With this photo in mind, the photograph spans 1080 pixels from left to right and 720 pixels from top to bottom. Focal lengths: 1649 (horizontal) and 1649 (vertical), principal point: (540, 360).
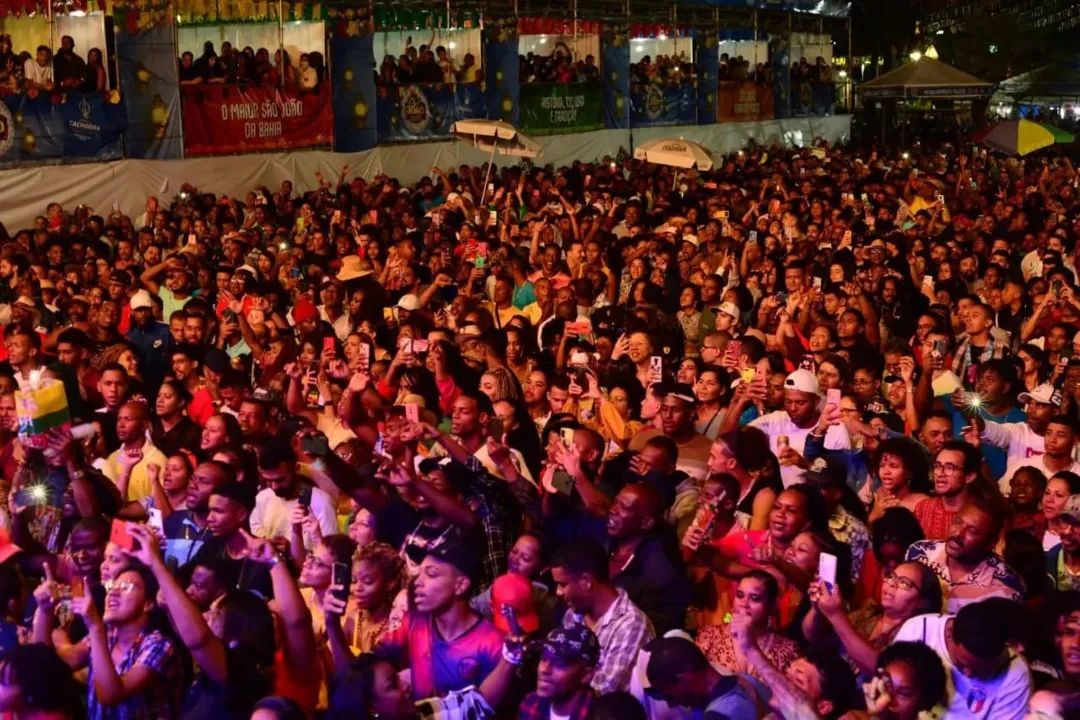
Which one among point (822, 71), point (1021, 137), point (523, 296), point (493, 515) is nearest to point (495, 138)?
point (1021, 137)

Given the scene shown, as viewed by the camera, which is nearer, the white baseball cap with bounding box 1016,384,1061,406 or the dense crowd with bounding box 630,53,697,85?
the white baseball cap with bounding box 1016,384,1061,406

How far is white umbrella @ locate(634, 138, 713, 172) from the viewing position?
20347 mm

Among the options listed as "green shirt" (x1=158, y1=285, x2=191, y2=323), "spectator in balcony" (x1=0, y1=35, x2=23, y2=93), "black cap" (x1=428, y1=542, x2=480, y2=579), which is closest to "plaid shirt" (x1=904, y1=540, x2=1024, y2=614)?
"black cap" (x1=428, y1=542, x2=480, y2=579)

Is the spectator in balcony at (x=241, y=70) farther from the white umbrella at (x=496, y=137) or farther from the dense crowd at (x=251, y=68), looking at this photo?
the white umbrella at (x=496, y=137)

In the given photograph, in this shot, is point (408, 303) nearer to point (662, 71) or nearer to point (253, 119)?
point (253, 119)

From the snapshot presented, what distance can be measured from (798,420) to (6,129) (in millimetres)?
12628

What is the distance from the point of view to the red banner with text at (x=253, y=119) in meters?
20.9

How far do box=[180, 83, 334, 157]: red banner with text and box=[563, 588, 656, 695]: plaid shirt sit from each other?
52.8 ft

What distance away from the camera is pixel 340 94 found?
23.2 meters

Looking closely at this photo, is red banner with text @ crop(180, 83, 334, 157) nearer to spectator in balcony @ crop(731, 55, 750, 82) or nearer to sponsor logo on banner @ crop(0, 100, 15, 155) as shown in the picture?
sponsor logo on banner @ crop(0, 100, 15, 155)

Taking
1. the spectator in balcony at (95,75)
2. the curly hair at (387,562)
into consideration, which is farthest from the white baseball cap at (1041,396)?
the spectator in balcony at (95,75)

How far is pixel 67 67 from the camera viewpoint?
19344 millimetres

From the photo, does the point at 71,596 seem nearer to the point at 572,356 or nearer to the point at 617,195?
the point at 572,356

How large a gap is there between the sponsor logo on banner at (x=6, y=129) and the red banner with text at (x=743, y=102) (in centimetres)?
1712
